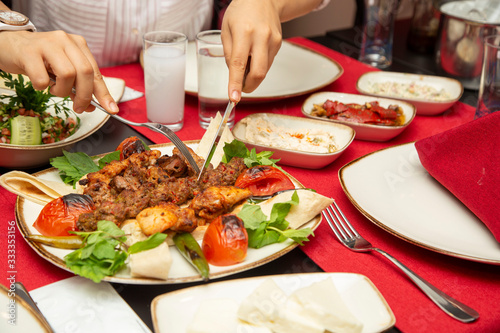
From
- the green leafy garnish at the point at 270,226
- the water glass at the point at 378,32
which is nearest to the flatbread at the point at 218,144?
the green leafy garnish at the point at 270,226

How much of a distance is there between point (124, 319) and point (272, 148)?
846 millimetres

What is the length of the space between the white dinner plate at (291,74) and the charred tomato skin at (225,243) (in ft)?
3.20

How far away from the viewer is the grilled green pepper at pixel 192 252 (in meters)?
1.10

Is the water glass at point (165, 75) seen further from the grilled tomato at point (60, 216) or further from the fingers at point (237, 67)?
the grilled tomato at point (60, 216)

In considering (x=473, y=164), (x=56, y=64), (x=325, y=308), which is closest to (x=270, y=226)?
(x=325, y=308)

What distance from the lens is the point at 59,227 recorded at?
4.02ft

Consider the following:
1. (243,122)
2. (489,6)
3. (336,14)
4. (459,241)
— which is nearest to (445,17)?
(489,6)

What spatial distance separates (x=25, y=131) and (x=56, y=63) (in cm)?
35

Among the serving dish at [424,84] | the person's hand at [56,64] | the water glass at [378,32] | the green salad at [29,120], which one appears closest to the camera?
the person's hand at [56,64]

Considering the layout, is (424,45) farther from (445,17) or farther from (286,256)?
(286,256)

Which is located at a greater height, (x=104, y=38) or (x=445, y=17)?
(x=445, y=17)

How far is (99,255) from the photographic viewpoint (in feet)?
3.63

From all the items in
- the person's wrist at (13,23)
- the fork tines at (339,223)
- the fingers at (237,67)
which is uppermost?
the person's wrist at (13,23)

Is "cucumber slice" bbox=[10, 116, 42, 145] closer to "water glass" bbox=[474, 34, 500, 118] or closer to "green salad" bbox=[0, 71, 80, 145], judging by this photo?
"green salad" bbox=[0, 71, 80, 145]
